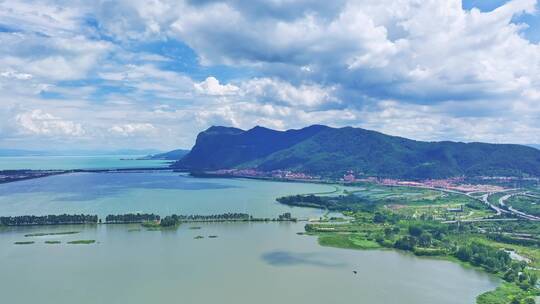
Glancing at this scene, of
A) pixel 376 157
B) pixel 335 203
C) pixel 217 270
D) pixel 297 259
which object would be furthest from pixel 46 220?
pixel 376 157

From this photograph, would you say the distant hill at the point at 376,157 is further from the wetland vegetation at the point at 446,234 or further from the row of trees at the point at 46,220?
the row of trees at the point at 46,220

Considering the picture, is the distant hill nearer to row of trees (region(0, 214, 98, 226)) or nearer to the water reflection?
row of trees (region(0, 214, 98, 226))

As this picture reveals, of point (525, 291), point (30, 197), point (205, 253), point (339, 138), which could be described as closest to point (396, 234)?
point (525, 291)

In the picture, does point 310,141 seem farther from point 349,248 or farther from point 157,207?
point 349,248

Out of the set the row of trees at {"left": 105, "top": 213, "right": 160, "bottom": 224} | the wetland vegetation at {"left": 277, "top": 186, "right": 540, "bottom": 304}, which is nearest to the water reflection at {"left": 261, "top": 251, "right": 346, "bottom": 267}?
the wetland vegetation at {"left": 277, "top": 186, "right": 540, "bottom": 304}

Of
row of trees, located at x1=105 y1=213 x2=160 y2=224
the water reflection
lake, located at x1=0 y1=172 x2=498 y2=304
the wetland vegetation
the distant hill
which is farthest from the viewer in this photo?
the distant hill
